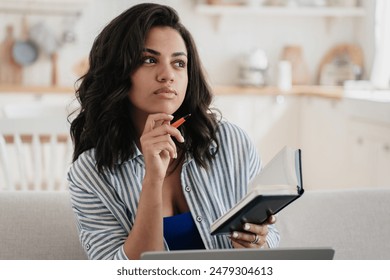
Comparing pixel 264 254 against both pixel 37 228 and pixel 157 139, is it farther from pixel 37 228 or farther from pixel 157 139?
pixel 37 228

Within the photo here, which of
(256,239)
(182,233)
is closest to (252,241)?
(256,239)

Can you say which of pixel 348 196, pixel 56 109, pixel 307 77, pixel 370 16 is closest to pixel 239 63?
pixel 307 77

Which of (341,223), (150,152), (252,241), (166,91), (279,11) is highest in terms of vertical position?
(279,11)

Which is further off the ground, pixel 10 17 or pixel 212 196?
pixel 10 17

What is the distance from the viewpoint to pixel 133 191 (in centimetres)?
154

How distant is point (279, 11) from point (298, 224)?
3932mm

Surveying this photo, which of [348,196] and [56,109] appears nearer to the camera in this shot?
[348,196]

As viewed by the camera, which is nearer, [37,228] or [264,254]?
[264,254]

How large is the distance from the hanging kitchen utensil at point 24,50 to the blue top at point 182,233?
419 centimetres

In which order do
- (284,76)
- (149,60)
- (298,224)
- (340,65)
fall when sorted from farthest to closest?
(340,65)
(284,76)
(298,224)
(149,60)

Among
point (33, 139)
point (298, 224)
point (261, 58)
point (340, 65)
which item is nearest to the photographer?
point (298, 224)
